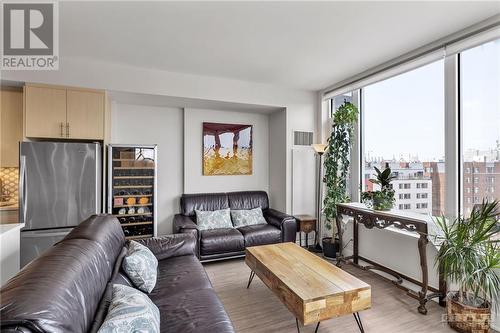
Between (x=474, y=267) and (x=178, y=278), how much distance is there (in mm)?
2405

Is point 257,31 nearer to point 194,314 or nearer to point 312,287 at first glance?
point 312,287

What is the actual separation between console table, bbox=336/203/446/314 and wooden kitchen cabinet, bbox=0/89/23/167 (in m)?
4.36

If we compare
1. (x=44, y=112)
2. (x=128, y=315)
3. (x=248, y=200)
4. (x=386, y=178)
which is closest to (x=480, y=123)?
(x=386, y=178)

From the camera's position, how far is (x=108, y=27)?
238 centimetres

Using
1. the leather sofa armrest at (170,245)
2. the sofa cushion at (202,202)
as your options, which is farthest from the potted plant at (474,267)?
the sofa cushion at (202,202)

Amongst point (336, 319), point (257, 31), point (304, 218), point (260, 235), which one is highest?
point (257, 31)

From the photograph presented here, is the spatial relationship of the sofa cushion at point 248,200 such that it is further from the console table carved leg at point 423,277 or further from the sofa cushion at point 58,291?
the sofa cushion at point 58,291

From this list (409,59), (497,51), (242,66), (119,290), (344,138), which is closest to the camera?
(119,290)

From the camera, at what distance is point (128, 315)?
1152 millimetres

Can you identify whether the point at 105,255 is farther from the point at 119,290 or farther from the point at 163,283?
the point at 163,283

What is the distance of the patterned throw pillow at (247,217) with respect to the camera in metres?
3.93

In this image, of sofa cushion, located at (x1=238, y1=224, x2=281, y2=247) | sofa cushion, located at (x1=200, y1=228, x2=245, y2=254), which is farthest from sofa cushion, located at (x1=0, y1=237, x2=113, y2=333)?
sofa cushion, located at (x1=238, y1=224, x2=281, y2=247)

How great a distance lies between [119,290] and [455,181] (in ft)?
10.3

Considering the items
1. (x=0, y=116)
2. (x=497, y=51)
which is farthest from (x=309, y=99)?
(x=0, y=116)
